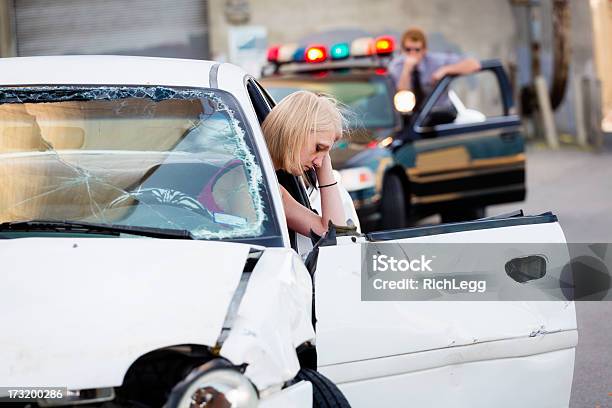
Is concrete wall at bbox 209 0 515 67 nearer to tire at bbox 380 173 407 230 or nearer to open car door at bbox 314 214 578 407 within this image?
tire at bbox 380 173 407 230

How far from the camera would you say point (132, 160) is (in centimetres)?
420

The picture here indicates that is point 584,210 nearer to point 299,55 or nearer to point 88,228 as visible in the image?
point 299,55

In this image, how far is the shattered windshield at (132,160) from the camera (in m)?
4.00

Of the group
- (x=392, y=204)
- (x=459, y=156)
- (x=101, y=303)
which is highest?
(x=101, y=303)

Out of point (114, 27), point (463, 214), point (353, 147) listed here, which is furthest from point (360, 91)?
point (114, 27)

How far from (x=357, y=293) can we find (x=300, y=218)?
86 cm

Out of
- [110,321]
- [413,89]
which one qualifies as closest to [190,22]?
[413,89]

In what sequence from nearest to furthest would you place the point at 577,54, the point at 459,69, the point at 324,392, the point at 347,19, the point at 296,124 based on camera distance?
the point at 324,392
the point at 296,124
the point at 459,69
the point at 347,19
the point at 577,54

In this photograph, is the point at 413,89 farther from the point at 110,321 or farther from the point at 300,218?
the point at 110,321

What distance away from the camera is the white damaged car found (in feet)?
10.3

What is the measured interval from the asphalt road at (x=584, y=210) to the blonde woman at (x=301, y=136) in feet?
6.28

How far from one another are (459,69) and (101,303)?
8.39 meters

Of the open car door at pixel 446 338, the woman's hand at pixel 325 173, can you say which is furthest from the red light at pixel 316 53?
the open car door at pixel 446 338

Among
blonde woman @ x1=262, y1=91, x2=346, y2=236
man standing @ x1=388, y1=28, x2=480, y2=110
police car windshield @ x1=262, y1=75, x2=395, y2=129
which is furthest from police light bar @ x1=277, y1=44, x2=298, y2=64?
blonde woman @ x1=262, y1=91, x2=346, y2=236
